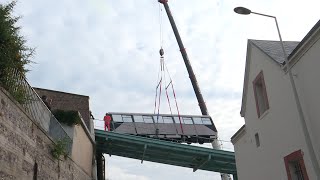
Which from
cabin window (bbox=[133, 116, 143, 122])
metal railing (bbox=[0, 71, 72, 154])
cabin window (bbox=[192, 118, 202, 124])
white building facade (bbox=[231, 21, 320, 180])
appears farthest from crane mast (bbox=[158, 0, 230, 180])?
metal railing (bbox=[0, 71, 72, 154])

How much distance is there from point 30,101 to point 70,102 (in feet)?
49.5

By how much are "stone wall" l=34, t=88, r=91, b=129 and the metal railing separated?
8.93 meters

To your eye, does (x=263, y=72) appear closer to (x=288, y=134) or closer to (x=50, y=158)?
(x=288, y=134)

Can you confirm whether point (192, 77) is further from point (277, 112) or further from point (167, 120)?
point (277, 112)

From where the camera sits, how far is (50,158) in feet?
41.6

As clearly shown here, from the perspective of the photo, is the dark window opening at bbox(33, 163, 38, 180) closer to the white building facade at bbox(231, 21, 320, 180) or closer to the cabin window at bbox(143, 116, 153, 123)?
the white building facade at bbox(231, 21, 320, 180)

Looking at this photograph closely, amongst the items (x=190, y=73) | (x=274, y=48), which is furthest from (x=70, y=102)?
(x=274, y=48)

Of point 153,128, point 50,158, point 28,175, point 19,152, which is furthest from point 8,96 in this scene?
point 153,128

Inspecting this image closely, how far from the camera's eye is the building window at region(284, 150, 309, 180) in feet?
40.2

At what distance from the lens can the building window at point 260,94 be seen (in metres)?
15.4

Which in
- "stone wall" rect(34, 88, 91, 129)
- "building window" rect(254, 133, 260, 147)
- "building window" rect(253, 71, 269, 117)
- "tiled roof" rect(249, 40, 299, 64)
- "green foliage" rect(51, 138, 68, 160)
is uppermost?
"stone wall" rect(34, 88, 91, 129)

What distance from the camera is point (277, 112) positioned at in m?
13.9

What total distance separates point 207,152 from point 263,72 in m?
15.2

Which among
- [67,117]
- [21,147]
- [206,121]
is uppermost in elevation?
[206,121]
